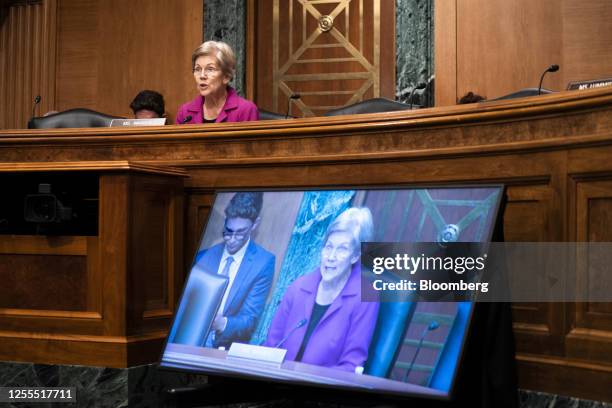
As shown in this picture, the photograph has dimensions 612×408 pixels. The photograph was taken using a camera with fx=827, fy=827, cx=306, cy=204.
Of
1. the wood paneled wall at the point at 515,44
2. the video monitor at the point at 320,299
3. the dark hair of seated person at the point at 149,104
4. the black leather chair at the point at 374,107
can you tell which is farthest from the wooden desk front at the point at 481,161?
the wood paneled wall at the point at 515,44

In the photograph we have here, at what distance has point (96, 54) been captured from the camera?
6500 millimetres

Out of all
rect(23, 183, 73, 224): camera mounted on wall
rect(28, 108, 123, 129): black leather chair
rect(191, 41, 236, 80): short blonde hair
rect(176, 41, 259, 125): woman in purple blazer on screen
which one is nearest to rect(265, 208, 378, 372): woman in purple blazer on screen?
rect(23, 183, 73, 224): camera mounted on wall

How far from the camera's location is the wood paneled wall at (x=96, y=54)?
20.5 feet

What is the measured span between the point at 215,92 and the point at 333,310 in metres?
1.91

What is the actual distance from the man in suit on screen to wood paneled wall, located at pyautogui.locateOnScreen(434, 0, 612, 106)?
9.94ft

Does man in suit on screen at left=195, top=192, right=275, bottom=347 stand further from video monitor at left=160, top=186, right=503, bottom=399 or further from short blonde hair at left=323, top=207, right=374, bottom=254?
short blonde hair at left=323, top=207, right=374, bottom=254

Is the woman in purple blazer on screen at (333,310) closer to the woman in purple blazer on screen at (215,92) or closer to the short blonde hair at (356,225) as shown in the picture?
the short blonde hair at (356,225)

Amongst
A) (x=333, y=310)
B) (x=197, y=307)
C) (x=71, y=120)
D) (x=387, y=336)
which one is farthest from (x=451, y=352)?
(x=71, y=120)

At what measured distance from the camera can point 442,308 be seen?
208 cm

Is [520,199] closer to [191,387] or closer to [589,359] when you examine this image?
[589,359]

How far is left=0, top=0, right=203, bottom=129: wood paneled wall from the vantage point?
624 cm

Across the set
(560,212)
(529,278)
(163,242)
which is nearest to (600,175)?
(560,212)

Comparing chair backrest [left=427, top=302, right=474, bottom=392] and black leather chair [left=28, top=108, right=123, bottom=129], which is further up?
black leather chair [left=28, top=108, right=123, bottom=129]

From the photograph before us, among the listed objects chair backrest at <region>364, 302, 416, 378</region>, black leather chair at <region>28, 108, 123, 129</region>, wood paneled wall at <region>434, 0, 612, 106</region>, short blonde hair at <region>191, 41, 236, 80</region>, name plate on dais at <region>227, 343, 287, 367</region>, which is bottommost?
name plate on dais at <region>227, 343, 287, 367</region>
